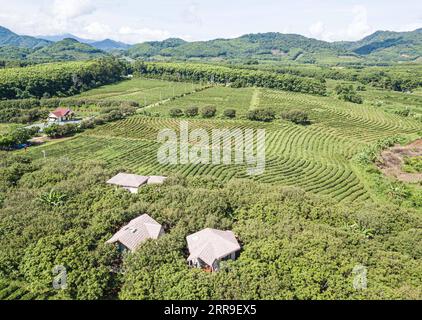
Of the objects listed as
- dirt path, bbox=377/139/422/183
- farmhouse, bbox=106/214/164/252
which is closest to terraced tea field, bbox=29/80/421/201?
dirt path, bbox=377/139/422/183

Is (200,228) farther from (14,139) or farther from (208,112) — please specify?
(208,112)

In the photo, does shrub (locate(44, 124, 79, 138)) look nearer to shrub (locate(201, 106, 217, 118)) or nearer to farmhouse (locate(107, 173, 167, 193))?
shrub (locate(201, 106, 217, 118))

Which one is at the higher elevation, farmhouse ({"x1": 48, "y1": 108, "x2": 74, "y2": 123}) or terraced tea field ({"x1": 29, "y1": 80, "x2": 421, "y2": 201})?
farmhouse ({"x1": 48, "y1": 108, "x2": 74, "y2": 123})

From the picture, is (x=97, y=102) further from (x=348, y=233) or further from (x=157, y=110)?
(x=348, y=233)

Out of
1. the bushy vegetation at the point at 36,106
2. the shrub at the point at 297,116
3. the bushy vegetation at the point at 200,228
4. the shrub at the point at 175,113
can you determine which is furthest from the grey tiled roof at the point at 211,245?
the bushy vegetation at the point at 36,106
